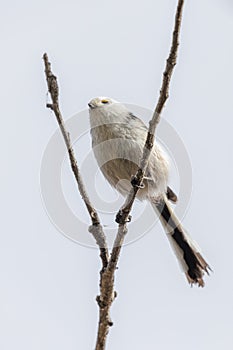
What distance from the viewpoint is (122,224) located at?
3635mm

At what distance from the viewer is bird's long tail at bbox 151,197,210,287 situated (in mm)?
4762

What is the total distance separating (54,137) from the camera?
402 cm

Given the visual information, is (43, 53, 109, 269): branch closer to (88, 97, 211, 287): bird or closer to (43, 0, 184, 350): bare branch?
(43, 0, 184, 350): bare branch

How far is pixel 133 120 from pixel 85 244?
1.38 m

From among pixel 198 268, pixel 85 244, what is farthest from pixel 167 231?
pixel 85 244

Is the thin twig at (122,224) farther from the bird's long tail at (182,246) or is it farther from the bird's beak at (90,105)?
the bird's beak at (90,105)

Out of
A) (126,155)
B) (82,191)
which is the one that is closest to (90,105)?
(126,155)

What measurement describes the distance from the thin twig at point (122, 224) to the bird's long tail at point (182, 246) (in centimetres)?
122

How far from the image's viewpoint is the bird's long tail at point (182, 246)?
187 inches

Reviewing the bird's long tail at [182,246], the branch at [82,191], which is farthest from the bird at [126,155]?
the branch at [82,191]

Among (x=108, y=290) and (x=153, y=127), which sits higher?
(x=153, y=127)

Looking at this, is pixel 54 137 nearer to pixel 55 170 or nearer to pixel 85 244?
pixel 55 170

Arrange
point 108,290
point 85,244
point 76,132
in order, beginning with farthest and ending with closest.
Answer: point 76,132 < point 85,244 < point 108,290

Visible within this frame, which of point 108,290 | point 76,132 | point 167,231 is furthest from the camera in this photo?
point 167,231
